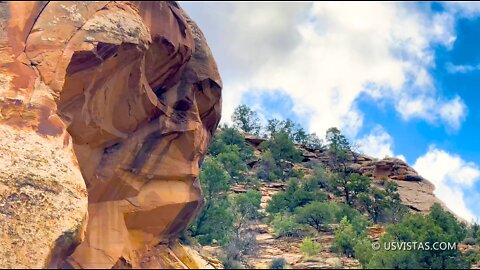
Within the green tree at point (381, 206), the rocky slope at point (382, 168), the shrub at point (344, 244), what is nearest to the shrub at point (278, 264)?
the shrub at point (344, 244)

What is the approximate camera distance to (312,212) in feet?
92.3

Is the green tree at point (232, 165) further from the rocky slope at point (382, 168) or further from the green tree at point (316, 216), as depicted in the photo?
the rocky slope at point (382, 168)

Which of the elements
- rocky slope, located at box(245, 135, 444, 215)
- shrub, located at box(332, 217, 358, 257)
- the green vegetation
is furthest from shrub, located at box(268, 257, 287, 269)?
rocky slope, located at box(245, 135, 444, 215)

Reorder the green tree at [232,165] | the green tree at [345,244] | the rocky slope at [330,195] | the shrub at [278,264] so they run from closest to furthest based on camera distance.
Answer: the shrub at [278,264]
the rocky slope at [330,195]
the green tree at [345,244]
the green tree at [232,165]

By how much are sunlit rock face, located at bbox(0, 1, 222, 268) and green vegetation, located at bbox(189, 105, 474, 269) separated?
605cm

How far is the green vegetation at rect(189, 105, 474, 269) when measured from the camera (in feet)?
64.0

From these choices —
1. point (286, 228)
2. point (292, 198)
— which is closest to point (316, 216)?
point (286, 228)

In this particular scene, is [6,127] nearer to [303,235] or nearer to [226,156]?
[303,235]

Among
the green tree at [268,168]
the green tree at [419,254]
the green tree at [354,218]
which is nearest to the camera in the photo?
the green tree at [419,254]

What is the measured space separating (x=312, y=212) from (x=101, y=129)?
1856cm

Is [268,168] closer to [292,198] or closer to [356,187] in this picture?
[356,187]

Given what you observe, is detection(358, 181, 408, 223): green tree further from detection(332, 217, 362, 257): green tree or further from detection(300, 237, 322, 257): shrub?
detection(300, 237, 322, 257): shrub

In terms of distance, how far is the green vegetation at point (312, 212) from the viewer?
19511 millimetres

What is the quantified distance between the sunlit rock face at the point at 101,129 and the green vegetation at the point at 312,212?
238 inches
